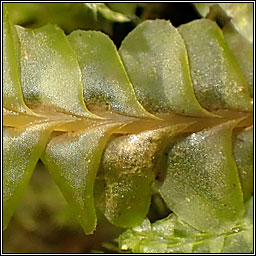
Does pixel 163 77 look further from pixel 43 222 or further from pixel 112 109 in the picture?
pixel 43 222

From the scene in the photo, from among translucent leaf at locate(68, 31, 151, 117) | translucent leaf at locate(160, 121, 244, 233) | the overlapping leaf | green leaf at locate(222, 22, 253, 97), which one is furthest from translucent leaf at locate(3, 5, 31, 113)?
green leaf at locate(222, 22, 253, 97)

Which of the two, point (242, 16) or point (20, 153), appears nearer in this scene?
point (20, 153)

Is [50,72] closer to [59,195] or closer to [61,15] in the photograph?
[61,15]

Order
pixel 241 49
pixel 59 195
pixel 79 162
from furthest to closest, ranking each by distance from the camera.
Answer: pixel 59 195 → pixel 241 49 → pixel 79 162

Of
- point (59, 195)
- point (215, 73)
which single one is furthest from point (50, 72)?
point (59, 195)

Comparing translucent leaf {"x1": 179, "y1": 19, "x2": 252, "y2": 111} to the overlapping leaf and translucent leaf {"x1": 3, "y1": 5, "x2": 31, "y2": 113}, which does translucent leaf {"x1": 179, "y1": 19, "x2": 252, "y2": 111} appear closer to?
the overlapping leaf

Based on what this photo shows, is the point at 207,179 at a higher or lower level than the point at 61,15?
lower

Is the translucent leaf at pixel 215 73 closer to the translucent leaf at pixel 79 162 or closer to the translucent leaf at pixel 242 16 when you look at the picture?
the translucent leaf at pixel 242 16

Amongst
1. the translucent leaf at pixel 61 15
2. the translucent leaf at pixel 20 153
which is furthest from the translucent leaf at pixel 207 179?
the translucent leaf at pixel 61 15
